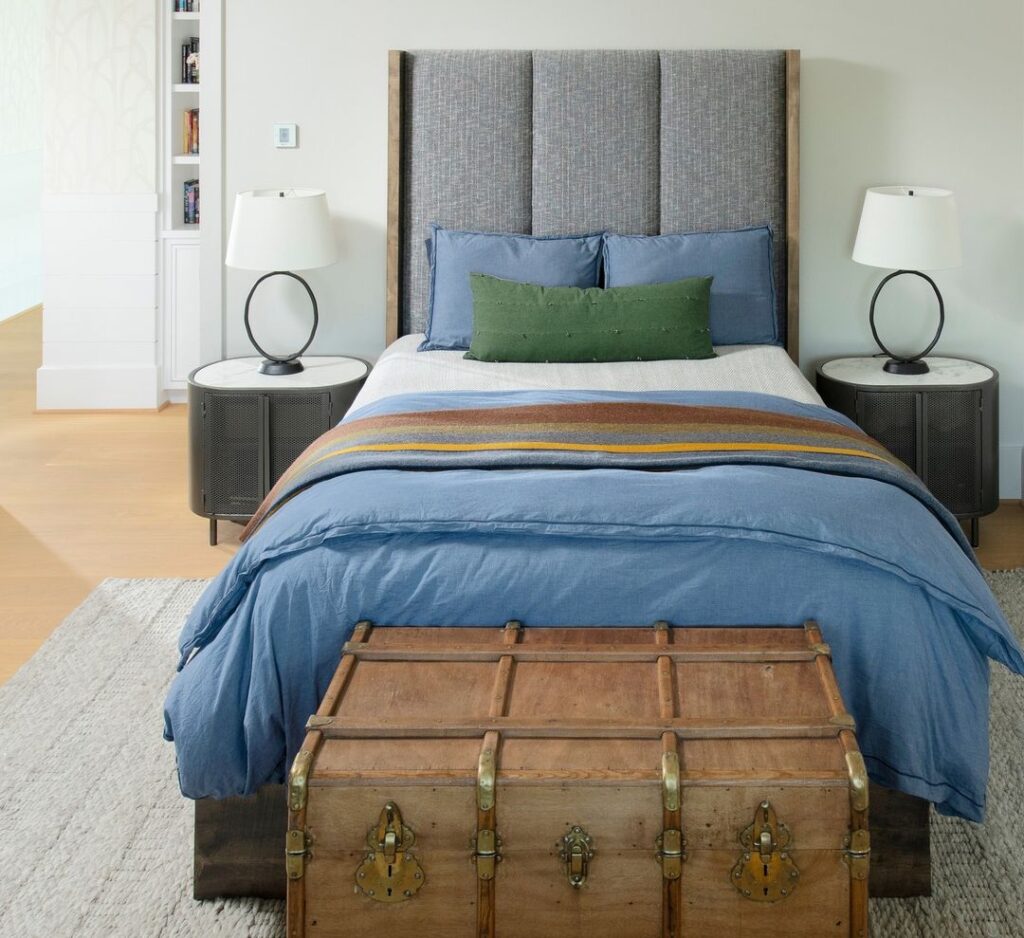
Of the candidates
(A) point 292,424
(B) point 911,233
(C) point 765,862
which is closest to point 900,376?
(B) point 911,233

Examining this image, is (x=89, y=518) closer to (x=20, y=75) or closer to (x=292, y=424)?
(x=292, y=424)

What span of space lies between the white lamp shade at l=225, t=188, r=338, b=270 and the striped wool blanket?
1.22m

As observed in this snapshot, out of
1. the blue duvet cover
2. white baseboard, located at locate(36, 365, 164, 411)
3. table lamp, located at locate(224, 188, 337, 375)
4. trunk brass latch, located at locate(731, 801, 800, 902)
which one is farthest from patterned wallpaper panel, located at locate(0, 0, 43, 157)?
trunk brass latch, located at locate(731, 801, 800, 902)

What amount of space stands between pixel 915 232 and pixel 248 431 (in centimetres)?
219

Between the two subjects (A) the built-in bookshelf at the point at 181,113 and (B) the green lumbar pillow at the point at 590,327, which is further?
(A) the built-in bookshelf at the point at 181,113

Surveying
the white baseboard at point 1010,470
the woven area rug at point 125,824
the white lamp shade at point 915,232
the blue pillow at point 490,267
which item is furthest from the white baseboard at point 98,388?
the white baseboard at point 1010,470

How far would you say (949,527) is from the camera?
112 inches

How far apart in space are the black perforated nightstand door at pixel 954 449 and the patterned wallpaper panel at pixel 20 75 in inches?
263

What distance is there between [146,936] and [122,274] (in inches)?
162

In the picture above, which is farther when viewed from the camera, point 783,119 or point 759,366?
point 783,119

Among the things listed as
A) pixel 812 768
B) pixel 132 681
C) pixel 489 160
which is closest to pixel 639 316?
pixel 489 160

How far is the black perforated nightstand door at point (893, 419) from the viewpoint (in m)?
4.35

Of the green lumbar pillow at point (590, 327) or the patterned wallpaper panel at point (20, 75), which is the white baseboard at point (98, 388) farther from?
the patterned wallpaper panel at point (20, 75)

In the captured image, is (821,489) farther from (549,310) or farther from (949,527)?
(549,310)
